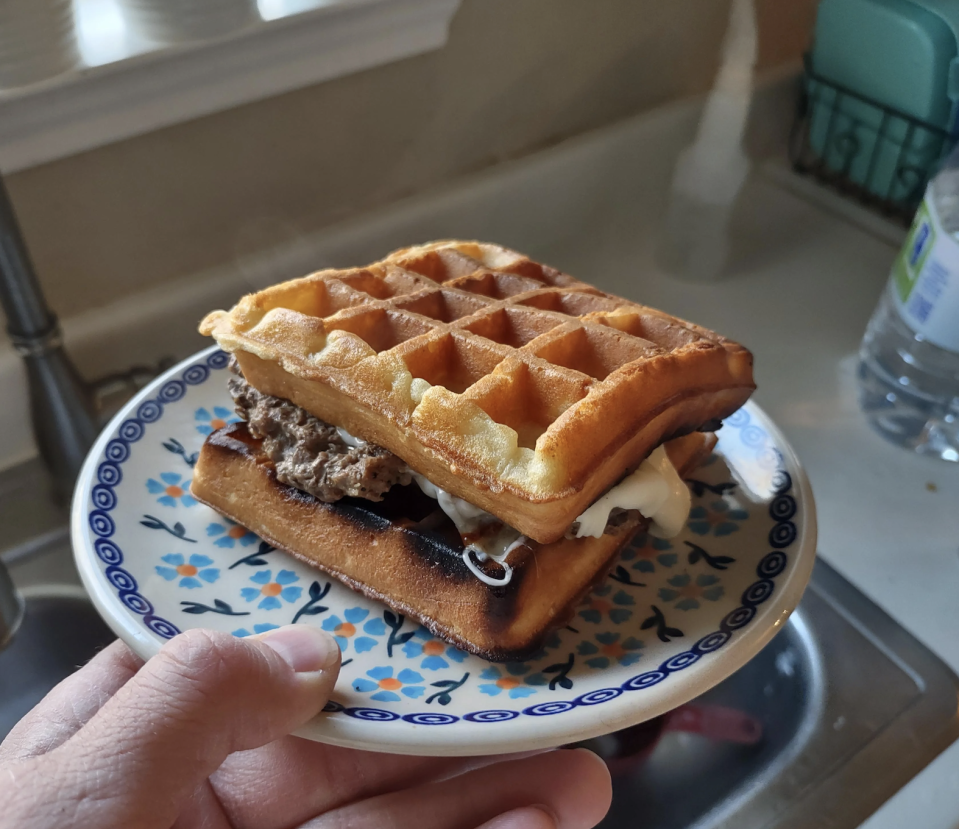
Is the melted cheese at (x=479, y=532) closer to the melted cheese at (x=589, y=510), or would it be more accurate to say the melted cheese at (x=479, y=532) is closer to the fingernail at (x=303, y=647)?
the melted cheese at (x=589, y=510)

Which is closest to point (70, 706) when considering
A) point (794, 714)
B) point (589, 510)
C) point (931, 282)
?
point (589, 510)

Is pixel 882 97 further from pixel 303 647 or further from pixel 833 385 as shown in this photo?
pixel 303 647

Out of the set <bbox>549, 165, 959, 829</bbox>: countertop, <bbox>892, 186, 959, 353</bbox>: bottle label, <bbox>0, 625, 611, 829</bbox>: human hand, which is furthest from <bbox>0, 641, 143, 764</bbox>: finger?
<bbox>892, 186, 959, 353</bbox>: bottle label

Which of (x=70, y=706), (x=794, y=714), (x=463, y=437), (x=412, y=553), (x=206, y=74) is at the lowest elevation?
(x=794, y=714)

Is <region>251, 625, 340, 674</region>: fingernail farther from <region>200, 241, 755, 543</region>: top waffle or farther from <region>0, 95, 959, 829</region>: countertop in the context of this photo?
<region>0, 95, 959, 829</region>: countertop

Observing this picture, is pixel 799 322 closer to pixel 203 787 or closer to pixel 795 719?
pixel 795 719
